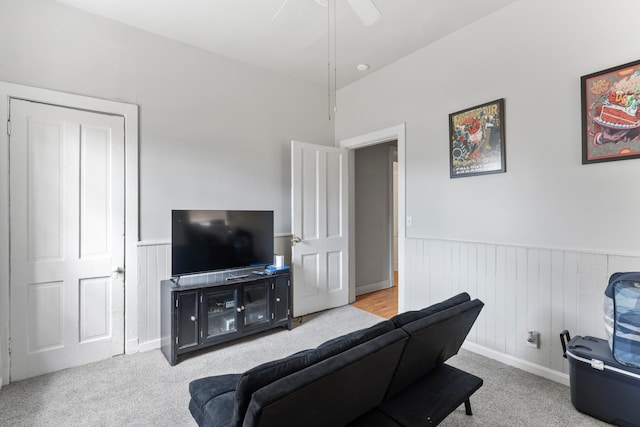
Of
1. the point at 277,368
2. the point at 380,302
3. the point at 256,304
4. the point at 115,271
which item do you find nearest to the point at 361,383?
the point at 277,368

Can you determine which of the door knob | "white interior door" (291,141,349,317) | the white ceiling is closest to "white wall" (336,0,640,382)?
→ the white ceiling

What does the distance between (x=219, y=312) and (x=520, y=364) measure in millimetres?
2686

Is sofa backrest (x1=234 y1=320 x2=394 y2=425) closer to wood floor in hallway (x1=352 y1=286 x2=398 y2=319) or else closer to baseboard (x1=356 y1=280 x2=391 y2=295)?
wood floor in hallway (x1=352 y1=286 x2=398 y2=319)

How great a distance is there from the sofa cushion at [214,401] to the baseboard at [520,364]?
7.55ft

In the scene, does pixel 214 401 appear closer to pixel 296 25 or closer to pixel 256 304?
pixel 256 304

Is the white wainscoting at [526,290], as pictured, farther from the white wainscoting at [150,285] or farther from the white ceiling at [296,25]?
the white wainscoting at [150,285]

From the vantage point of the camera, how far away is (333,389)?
1.03m

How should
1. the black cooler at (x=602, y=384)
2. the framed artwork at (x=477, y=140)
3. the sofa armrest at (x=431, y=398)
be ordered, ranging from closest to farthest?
the sofa armrest at (x=431, y=398) → the black cooler at (x=602, y=384) → the framed artwork at (x=477, y=140)

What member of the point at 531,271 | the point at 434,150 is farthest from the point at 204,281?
the point at 531,271

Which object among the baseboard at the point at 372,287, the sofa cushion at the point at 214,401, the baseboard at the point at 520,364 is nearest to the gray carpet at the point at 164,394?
the baseboard at the point at 520,364

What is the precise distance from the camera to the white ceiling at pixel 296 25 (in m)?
2.52

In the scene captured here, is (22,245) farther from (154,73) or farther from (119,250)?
(154,73)

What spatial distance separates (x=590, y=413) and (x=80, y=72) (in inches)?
181

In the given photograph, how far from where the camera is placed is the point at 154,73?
2.94 meters
